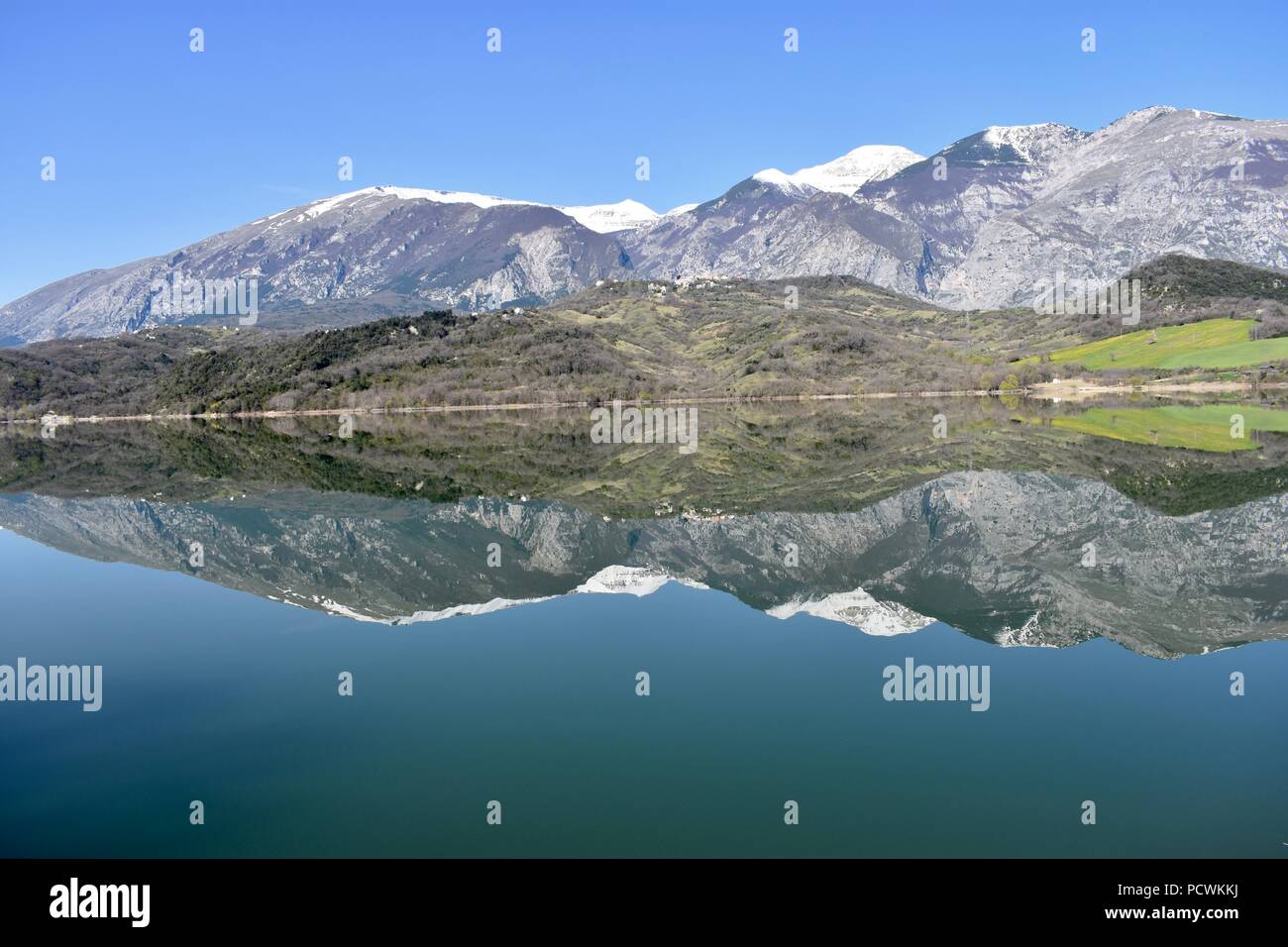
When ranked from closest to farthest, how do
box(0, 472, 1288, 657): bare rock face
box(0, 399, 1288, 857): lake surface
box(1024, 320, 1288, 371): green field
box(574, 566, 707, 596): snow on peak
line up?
box(0, 399, 1288, 857): lake surface
box(0, 472, 1288, 657): bare rock face
box(574, 566, 707, 596): snow on peak
box(1024, 320, 1288, 371): green field

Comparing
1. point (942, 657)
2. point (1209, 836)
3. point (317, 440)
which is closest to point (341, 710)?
point (942, 657)

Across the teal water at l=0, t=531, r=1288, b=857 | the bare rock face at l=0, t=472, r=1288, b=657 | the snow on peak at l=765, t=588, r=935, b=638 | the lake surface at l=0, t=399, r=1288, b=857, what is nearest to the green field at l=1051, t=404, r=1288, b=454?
the lake surface at l=0, t=399, r=1288, b=857

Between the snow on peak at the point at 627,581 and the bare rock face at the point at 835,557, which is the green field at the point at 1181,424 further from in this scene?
the snow on peak at the point at 627,581

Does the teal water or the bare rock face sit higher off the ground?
the bare rock face

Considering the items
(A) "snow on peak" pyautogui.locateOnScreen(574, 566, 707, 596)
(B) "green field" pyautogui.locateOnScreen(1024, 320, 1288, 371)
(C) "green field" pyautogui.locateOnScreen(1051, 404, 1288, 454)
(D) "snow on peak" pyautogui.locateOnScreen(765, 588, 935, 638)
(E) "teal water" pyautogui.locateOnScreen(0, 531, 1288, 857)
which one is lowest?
(E) "teal water" pyautogui.locateOnScreen(0, 531, 1288, 857)

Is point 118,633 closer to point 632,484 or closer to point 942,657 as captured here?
point 942,657

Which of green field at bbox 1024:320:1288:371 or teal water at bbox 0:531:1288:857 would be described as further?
green field at bbox 1024:320:1288:371

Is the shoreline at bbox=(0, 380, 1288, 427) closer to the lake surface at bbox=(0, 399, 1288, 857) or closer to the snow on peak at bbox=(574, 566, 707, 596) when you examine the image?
the lake surface at bbox=(0, 399, 1288, 857)

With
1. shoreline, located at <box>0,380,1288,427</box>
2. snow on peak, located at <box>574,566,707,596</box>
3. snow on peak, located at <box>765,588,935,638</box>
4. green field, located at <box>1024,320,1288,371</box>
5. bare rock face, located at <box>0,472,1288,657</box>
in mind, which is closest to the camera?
snow on peak, located at <box>765,588,935,638</box>
